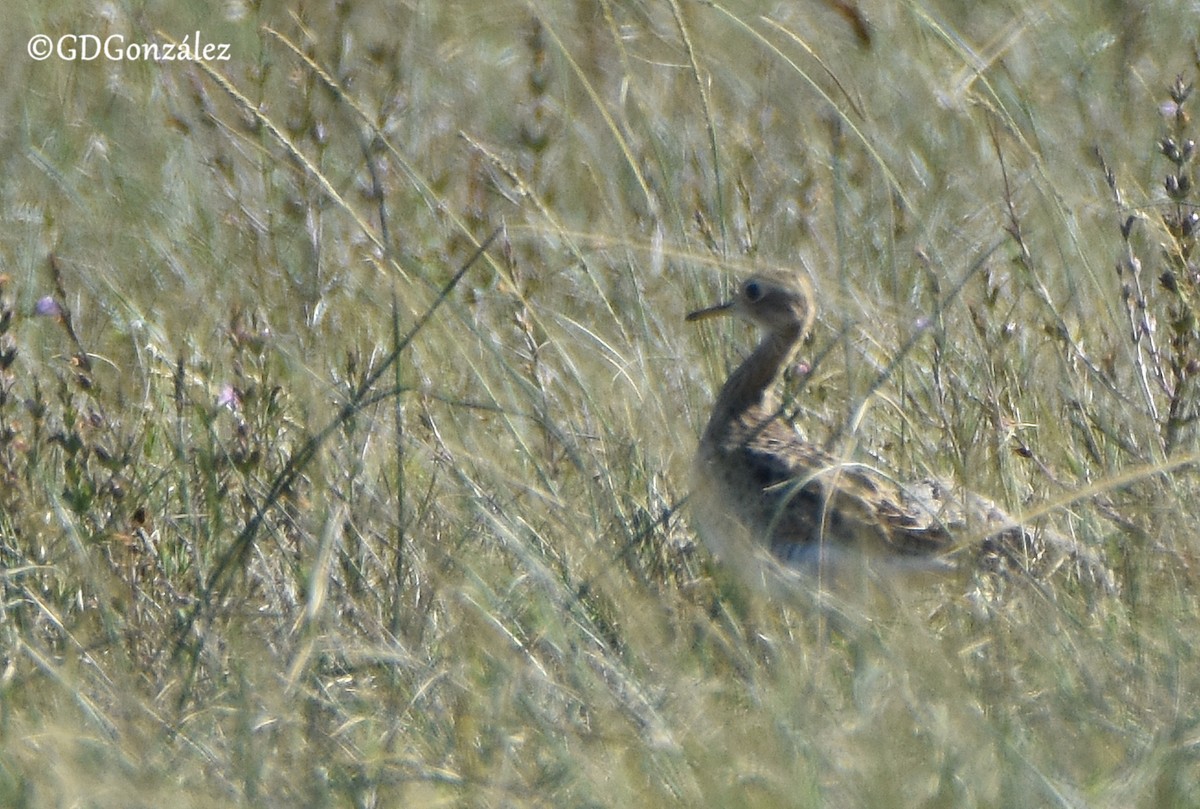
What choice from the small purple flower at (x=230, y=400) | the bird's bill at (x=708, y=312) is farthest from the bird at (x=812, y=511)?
the small purple flower at (x=230, y=400)

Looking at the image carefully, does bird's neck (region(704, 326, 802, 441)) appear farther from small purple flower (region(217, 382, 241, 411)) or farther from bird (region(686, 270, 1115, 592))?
small purple flower (region(217, 382, 241, 411))

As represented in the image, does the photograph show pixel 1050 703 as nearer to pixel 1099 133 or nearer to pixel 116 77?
pixel 1099 133

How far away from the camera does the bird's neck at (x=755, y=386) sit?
13.8 ft

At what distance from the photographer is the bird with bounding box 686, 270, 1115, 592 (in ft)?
10.7

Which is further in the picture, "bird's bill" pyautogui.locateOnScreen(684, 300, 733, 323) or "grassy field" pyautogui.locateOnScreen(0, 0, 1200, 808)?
"bird's bill" pyautogui.locateOnScreen(684, 300, 733, 323)

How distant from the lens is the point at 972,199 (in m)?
5.11

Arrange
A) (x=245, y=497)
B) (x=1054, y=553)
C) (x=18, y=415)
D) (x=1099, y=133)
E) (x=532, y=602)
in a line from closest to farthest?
(x=532, y=602) → (x=1054, y=553) → (x=245, y=497) → (x=18, y=415) → (x=1099, y=133)

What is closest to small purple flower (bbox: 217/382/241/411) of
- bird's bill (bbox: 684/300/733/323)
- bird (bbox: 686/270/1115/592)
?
bird (bbox: 686/270/1115/592)

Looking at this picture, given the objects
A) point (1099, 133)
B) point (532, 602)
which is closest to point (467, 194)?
point (1099, 133)

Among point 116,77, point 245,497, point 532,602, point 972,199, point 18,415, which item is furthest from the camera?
point 116,77

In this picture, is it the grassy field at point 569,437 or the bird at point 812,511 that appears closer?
the grassy field at point 569,437

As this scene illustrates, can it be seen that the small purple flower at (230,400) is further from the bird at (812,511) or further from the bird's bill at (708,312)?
the bird's bill at (708,312)

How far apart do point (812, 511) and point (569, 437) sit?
598 mm

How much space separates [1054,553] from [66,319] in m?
→ 1.91
